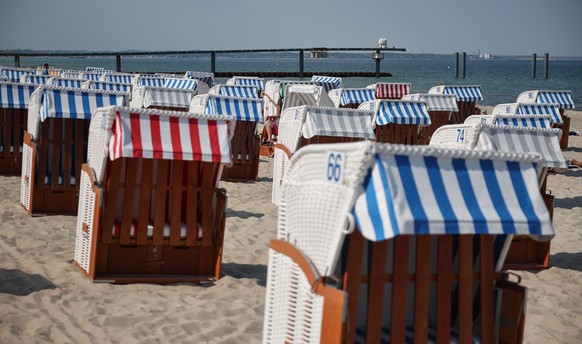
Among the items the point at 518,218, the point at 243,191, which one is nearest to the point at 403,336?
the point at 518,218

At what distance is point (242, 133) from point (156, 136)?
17.4 ft

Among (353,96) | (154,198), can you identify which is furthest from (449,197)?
(353,96)

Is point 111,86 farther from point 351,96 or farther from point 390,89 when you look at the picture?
point 390,89

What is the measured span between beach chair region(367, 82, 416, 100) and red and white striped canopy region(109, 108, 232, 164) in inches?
627

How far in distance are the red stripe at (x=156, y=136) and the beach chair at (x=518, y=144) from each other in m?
2.23

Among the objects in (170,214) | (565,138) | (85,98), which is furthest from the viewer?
(565,138)

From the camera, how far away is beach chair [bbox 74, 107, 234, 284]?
5.35 m

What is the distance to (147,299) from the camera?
5293 mm

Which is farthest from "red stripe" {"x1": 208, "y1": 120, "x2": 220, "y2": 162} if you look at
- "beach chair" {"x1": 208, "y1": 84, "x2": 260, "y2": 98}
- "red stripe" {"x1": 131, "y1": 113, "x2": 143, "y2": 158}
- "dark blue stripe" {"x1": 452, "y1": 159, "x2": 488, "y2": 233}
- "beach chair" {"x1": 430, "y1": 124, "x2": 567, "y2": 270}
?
"beach chair" {"x1": 208, "y1": 84, "x2": 260, "y2": 98}

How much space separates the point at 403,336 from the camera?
3.53m

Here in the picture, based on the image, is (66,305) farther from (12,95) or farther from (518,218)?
(12,95)

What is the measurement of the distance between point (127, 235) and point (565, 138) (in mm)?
12717

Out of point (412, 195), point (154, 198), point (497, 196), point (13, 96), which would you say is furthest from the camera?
point (13, 96)

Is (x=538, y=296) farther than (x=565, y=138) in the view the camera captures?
No
